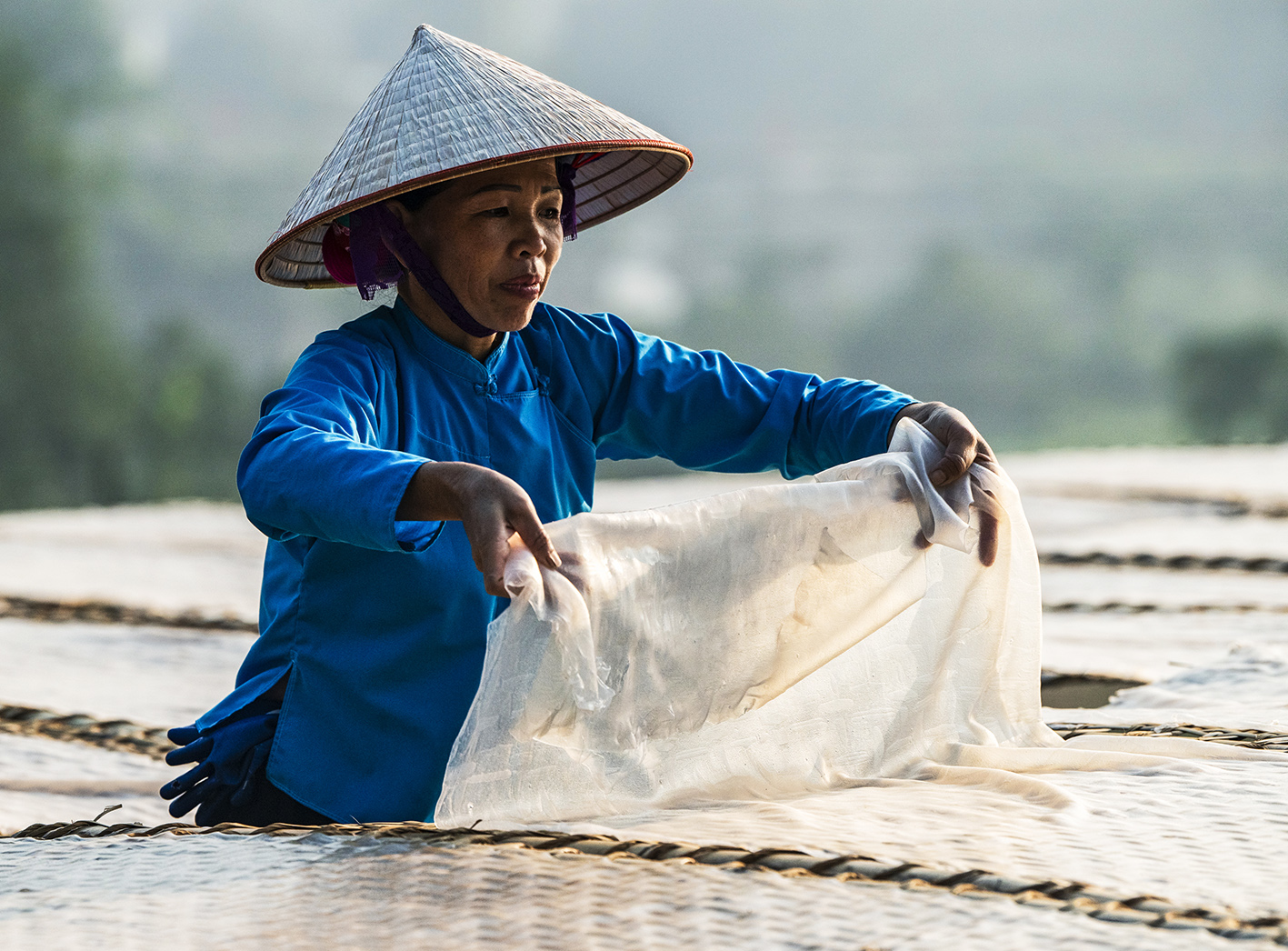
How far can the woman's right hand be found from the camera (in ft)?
2.77

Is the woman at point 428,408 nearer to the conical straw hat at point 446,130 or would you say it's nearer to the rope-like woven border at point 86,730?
the conical straw hat at point 446,130

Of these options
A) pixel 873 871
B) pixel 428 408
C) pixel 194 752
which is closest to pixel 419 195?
pixel 428 408

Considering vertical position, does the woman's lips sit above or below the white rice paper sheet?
above

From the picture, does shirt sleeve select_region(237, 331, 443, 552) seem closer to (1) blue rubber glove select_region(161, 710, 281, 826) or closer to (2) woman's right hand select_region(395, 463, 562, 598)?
(2) woman's right hand select_region(395, 463, 562, 598)

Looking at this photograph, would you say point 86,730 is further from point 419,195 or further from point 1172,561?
point 1172,561

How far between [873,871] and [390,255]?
0.67 m

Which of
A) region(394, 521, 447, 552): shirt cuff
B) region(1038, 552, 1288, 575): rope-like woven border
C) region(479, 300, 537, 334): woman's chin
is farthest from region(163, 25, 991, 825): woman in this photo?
region(1038, 552, 1288, 575): rope-like woven border

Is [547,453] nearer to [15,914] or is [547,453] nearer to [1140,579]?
[15,914]

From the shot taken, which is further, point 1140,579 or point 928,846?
point 1140,579

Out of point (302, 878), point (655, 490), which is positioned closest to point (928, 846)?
point (302, 878)

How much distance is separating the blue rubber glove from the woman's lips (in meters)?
0.41

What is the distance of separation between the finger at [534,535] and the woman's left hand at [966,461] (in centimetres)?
35

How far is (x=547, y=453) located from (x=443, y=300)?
Answer: 16 cm

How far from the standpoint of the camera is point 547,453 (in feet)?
3.95
